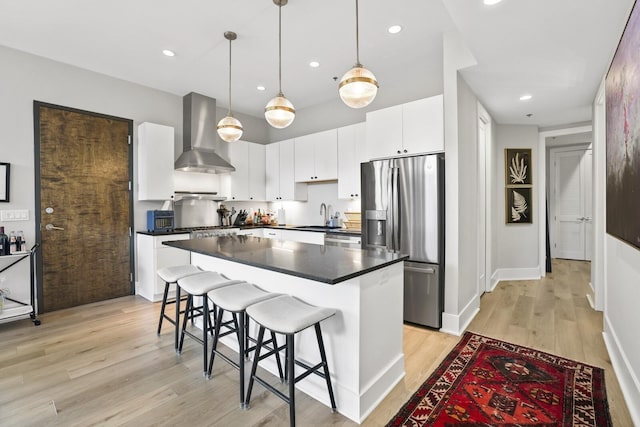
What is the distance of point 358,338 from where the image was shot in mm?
1756

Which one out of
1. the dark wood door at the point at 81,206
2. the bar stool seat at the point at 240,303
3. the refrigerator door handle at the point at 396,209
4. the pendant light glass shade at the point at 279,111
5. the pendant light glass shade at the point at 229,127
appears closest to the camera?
the bar stool seat at the point at 240,303

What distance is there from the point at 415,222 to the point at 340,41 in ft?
6.78

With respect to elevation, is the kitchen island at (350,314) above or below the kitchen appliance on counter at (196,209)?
below

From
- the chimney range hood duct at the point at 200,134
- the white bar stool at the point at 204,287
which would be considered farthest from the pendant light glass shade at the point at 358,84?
the chimney range hood duct at the point at 200,134

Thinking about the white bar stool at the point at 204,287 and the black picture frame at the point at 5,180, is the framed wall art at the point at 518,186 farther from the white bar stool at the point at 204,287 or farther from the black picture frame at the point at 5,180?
the black picture frame at the point at 5,180

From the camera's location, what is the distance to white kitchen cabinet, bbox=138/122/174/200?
410 centimetres

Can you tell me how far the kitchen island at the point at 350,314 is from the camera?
1.76 metres

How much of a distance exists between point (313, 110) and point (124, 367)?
441 cm

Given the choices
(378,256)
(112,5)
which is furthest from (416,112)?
(112,5)

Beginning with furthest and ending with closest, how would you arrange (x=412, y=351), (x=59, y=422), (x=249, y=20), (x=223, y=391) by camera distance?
(x=249, y=20) → (x=412, y=351) → (x=223, y=391) → (x=59, y=422)

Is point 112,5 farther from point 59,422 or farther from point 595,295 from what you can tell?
point 595,295

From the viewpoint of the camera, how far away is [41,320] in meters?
3.33

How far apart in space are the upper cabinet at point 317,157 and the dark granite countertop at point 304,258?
2.08 metres

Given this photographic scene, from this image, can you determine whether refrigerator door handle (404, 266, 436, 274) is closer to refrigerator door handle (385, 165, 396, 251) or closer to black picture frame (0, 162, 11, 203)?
refrigerator door handle (385, 165, 396, 251)
